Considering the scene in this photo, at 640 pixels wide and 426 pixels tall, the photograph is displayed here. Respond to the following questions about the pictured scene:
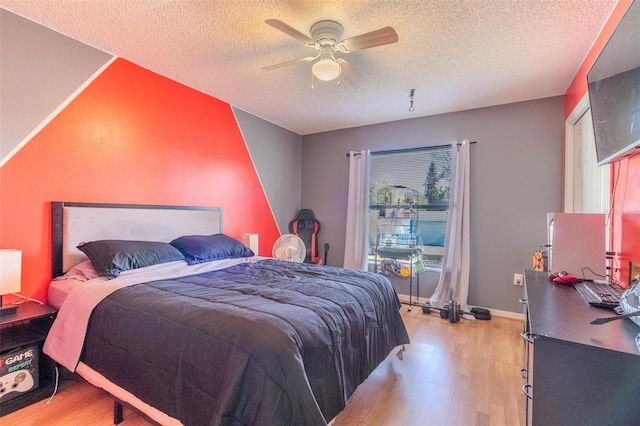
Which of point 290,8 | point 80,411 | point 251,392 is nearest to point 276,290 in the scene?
point 251,392

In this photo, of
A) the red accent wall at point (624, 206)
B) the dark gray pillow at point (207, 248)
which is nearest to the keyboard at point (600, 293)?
the red accent wall at point (624, 206)

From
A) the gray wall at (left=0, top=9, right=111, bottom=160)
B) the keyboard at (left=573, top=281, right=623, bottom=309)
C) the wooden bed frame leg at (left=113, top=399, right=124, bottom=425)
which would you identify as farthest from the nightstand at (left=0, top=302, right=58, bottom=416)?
the keyboard at (left=573, top=281, right=623, bottom=309)

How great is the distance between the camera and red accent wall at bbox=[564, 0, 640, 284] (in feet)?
5.07

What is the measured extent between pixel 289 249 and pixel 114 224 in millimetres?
1757

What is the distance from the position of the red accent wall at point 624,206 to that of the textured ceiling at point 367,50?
5.3 inches

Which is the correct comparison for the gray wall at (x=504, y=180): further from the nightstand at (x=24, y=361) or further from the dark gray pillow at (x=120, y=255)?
the nightstand at (x=24, y=361)

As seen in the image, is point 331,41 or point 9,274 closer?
point 9,274

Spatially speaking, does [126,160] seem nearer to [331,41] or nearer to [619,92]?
[331,41]

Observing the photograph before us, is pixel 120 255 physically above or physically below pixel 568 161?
below

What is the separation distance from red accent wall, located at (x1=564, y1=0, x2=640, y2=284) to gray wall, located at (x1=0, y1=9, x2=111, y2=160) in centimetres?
364

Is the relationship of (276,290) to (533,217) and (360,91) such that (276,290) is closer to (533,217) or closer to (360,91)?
(360,91)

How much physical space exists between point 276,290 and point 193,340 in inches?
24.2

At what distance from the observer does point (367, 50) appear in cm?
235

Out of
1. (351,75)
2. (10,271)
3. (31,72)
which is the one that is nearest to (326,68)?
(351,75)
